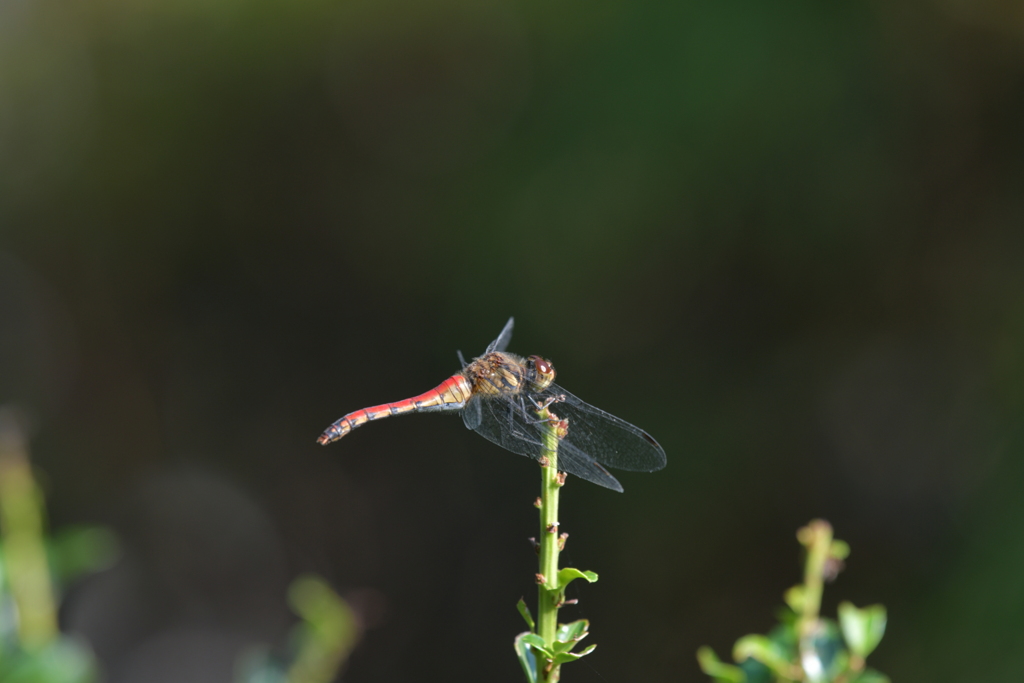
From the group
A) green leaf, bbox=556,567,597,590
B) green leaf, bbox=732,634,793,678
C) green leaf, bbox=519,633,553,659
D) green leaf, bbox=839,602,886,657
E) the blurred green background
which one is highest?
the blurred green background

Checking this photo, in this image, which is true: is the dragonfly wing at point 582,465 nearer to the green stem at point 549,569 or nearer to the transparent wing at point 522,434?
the transparent wing at point 522,434

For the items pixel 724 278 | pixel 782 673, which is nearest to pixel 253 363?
pixel 724 278

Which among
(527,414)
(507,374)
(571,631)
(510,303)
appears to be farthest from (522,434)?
(510,303)

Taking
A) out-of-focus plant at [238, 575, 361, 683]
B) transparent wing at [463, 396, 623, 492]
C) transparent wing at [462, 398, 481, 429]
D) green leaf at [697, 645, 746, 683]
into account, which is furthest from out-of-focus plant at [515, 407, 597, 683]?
transparent wing at [462, 398, 481, 429]

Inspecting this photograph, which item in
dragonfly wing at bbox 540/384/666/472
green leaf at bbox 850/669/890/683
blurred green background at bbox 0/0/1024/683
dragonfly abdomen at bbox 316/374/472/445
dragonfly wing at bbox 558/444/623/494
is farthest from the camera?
blurred green background at bbox 0/0/1024/683

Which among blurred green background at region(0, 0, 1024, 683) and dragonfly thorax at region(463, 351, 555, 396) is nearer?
dragonfly thorax at region(463, 351, 555, 396)

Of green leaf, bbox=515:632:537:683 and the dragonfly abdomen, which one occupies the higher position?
the dragonfly abdomen

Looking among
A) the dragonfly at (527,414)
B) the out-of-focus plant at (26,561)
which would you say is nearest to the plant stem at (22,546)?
the out-of-focus plant at (26,561)

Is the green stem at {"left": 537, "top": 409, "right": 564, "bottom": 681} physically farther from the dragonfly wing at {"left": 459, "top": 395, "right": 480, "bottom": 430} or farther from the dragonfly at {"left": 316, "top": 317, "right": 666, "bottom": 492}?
the dragonfly wing at {"left": 459, "top": 395, "right": 480, "bottom": 430}
